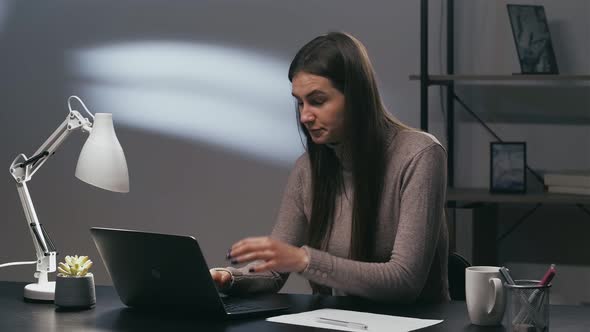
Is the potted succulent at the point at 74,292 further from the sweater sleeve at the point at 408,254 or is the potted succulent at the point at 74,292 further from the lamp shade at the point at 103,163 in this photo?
the sweater sleeve at the point at 408,254

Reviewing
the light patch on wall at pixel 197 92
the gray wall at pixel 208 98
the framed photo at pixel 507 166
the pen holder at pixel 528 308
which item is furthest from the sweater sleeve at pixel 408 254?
the light patch on wall at pixel 197 92

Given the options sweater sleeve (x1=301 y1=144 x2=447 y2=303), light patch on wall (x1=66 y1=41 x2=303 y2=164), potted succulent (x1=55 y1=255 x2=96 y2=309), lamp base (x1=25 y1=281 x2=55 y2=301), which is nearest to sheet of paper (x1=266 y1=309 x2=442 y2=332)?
sweater sleeve (x1=301 y1=144 x2=447 y2=303)

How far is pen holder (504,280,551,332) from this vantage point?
1640 millimetres

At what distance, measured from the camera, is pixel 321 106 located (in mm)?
2238

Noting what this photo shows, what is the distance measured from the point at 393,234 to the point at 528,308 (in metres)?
0.66

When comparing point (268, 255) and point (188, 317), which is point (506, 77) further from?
point (188, 317)

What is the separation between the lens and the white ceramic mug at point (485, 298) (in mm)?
1750

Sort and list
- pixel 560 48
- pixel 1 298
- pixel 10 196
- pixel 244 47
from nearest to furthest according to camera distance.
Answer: pixel 1 298 < pixel 560 48 < pixel 244 47 < pixel 10 196

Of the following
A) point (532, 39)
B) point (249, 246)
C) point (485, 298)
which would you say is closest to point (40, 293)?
point (249, 246)

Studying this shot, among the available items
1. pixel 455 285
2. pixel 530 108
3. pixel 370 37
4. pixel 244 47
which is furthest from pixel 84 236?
pixel 455 285

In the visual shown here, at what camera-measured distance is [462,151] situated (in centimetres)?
354

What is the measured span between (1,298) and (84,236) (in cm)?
186

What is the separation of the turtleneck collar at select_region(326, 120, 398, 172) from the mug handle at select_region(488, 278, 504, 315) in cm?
61

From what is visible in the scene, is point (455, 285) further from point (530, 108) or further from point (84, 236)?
point (84, 236)
